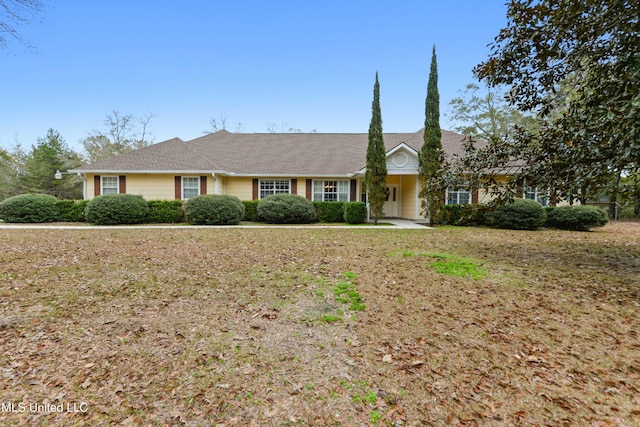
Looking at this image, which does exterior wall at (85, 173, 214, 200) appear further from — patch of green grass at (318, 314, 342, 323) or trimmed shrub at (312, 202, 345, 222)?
patch of green grass at (318, 314, 342, 323)

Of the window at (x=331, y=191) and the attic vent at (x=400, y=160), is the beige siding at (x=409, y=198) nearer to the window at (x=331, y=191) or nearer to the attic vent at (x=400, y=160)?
the attic vent at (x=400, y=160)

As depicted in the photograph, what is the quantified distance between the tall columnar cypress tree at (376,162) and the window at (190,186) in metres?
9.68

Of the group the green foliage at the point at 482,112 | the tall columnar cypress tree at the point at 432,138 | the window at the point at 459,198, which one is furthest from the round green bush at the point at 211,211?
the green foliage at the point at 482,112

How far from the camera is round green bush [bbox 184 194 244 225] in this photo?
1386 cm

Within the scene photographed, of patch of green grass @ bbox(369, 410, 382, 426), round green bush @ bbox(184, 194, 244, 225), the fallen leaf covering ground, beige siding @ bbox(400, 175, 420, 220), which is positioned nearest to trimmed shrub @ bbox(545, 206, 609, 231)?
beige siding @ bbox(400, 175, 420, 220)

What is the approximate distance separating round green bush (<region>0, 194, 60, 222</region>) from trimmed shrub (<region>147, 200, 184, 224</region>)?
483 centimetres

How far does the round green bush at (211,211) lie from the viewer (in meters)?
13.9

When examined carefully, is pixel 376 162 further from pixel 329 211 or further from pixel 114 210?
pixel 114 210

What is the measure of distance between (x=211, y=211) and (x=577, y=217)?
Answer: 17.6 metres

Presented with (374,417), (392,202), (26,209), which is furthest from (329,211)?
(26,209)

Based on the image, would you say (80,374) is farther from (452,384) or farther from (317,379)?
(452,384)

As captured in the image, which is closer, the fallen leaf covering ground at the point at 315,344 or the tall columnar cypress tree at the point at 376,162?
the fallen leaf covering ground at the point at 315,344

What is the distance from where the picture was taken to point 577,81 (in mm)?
6164

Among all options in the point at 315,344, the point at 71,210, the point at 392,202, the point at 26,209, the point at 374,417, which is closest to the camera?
the point at 374,417
